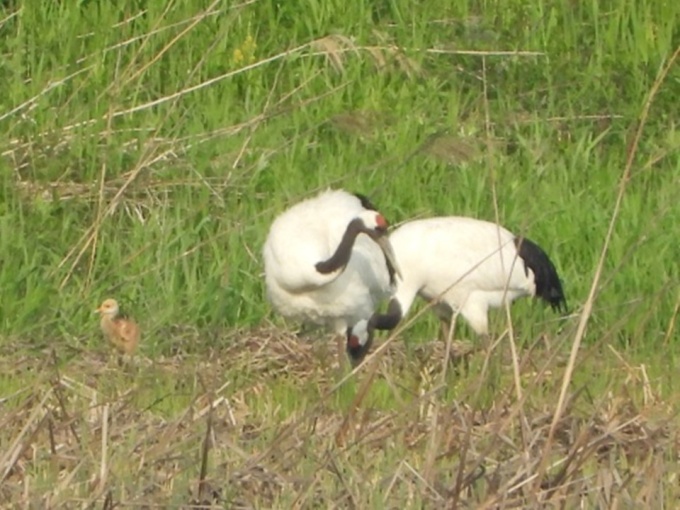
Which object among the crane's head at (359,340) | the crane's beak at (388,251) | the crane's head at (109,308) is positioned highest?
the crane's head at (109,308)

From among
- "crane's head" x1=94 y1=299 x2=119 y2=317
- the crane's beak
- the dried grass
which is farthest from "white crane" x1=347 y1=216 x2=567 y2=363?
the dried grass

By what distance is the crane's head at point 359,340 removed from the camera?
7.85m

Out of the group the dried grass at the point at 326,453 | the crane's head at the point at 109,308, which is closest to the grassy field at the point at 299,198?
the dried grass at the point at 326,453

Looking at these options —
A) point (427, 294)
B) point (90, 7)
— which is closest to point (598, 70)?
point (427, 294)

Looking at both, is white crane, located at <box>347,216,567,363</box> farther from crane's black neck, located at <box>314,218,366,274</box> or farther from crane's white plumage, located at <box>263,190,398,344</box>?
crane's black neck, located at <box>314,218,366,274</box>

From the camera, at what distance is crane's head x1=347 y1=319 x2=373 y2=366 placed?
785 centimetres

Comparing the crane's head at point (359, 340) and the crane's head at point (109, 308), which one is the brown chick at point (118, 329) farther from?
the crane's head at point (359, 340)

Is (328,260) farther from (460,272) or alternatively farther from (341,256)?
(460,272)

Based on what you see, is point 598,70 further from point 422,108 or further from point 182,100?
point 182,100

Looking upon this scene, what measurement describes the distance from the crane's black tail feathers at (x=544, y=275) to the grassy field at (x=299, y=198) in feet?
0.28

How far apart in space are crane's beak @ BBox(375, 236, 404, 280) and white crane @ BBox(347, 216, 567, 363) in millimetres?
241

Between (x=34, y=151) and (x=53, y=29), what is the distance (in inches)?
46.1

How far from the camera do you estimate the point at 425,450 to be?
17.0 feet

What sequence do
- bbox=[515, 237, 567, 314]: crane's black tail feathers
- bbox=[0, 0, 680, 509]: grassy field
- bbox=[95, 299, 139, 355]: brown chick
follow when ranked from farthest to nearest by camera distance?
bbox=[515, 237, 567, 314]: crane's black tail feathers
bbox=[95, 299, 139, 355]: brown chick
bbox=[0, 0, 680, 509]: grassy field
